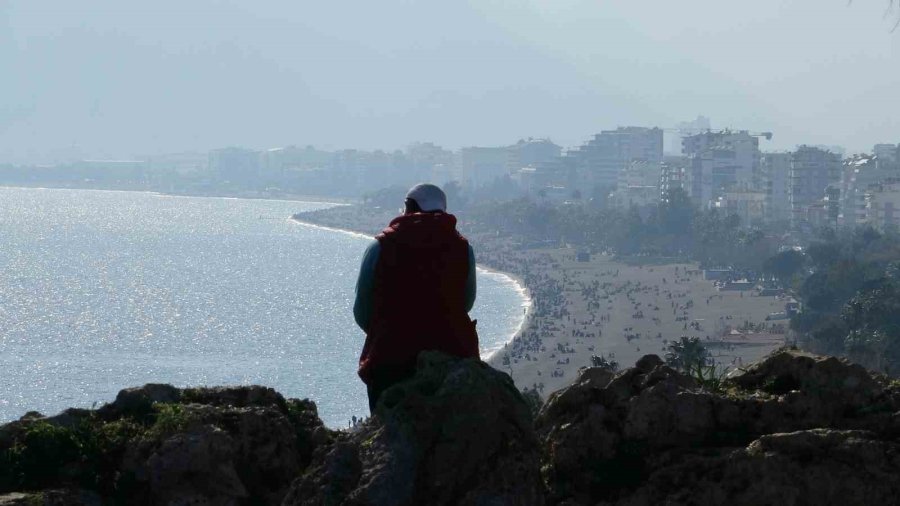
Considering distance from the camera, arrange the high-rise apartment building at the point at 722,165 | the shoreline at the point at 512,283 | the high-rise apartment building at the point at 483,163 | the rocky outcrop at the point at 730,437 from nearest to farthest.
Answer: the rocky outcrop at the point at 730,437 → the shoreline at the point at 512,283 → the high-rise apartment building at the point at 722,165 → the high-rise apartment building at the point at 483,163

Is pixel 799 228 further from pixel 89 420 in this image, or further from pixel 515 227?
pixel 89 420

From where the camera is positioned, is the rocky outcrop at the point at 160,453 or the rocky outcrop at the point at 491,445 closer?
the rocky outcrop at the point at 491,445

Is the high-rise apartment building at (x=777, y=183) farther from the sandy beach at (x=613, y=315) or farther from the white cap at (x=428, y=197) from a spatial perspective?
the white cap at (x=428, y=197)

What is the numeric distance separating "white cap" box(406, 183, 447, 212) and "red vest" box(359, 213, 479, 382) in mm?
177

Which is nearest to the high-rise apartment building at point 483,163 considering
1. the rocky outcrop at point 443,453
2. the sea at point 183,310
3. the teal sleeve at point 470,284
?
the sea at point 183,310

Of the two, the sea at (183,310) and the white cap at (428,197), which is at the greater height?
the white cap at (428,197)

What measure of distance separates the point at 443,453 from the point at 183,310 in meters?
60.1

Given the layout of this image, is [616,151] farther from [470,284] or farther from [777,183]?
[470,284]

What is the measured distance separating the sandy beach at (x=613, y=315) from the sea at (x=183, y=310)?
5.43 feet

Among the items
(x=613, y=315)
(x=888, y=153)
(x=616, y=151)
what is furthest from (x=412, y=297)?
(x=616, y=151)

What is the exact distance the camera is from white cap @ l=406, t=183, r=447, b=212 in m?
4.43

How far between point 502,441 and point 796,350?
122 cm

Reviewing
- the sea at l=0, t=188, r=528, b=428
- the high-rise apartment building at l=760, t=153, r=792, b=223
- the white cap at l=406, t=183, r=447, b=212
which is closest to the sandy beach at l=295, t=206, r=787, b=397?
the sea at l=0, t=188, r=528, b=428

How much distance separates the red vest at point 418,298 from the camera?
417cm
